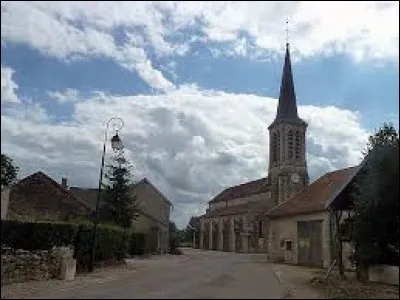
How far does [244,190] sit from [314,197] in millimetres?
54830

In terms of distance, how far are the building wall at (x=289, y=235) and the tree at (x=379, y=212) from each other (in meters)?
13.6

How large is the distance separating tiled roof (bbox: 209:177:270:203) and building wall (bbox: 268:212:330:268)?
1428 inches

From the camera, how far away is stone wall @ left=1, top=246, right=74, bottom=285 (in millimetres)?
18359

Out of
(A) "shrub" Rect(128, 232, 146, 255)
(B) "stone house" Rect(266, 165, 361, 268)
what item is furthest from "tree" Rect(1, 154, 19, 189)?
(A) "shrub" Rect(128, 232, 146, 255)

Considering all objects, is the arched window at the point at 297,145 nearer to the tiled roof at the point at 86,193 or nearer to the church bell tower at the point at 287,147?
the church bell tower at the point at 287,147

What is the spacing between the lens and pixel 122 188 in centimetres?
4253

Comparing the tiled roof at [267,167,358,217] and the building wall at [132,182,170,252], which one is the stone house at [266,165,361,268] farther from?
the building wall at [132,182,170,252]

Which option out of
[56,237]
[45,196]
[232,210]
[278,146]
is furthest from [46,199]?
[232,210]

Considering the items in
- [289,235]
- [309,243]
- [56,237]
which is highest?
[289,235]

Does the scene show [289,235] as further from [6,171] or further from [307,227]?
[6,171]

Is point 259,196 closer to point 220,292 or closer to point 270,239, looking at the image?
point 270,239

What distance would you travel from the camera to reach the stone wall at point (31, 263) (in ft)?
60.2

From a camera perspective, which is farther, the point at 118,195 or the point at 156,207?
the point at 156,207

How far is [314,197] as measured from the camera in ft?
132
